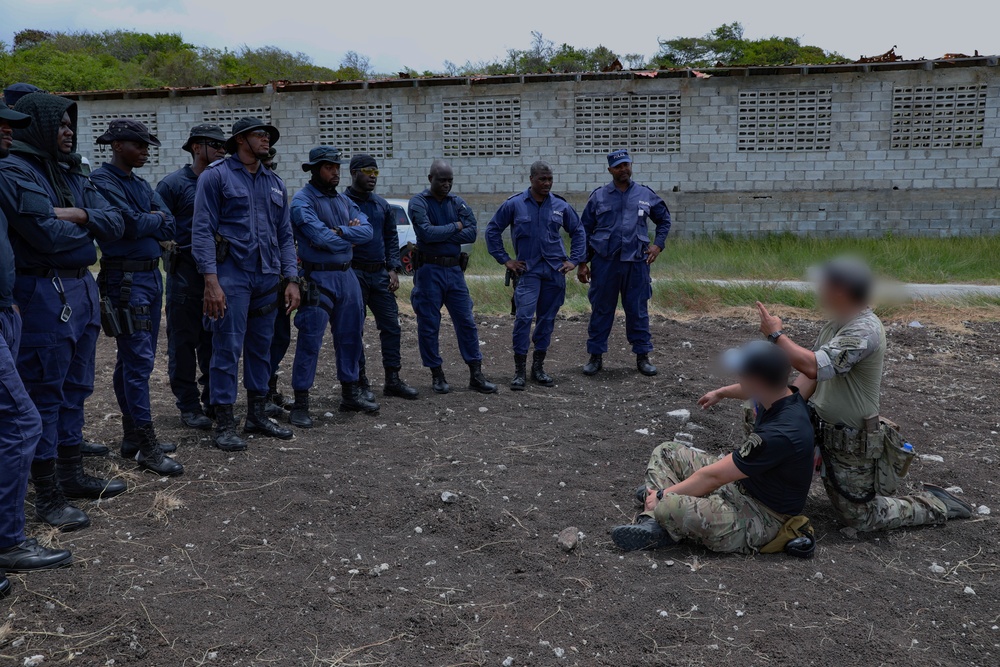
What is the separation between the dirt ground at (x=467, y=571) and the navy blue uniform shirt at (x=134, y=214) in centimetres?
130

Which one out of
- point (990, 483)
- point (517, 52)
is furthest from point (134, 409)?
point (517, 52)

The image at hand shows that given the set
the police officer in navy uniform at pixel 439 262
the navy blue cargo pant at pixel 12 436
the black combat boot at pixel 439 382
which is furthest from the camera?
the black combat boot at pixel 439 382

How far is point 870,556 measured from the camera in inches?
153

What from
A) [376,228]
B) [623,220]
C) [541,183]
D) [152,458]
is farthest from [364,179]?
[152,458]

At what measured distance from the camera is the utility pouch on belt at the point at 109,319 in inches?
177

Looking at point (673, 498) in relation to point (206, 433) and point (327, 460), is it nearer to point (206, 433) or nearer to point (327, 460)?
point (327, 460)

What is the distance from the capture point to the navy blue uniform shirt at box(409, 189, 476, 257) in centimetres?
656

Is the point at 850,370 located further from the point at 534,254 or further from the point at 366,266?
the point at 366,266

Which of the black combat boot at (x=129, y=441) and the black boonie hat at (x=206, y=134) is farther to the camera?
the black boonie hat at (x=206, y=134)

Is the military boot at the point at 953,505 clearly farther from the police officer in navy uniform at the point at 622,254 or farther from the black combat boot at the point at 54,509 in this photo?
the black combat boot at the point at 54,509

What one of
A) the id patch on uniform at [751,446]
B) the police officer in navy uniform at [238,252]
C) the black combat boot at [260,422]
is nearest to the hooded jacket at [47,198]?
the police officer in navy uniform at [238,252]

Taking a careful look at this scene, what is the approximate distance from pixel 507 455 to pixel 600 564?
156cm

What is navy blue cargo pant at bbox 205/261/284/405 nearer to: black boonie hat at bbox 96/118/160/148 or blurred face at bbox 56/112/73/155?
black boonie hat at bbox 96/118/160/148

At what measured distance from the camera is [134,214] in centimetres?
464
